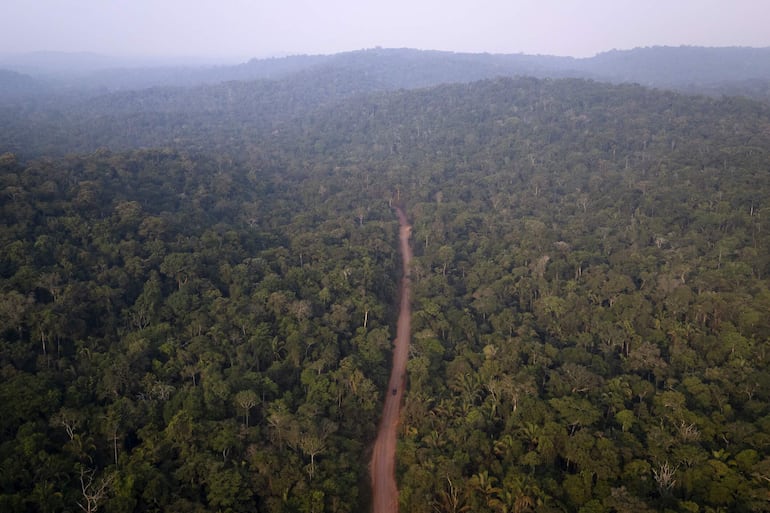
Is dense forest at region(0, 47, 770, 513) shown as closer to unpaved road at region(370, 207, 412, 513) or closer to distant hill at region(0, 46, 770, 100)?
unpaved road at region(370, 207, 412, 513)

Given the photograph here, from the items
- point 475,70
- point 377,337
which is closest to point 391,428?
point 377,337

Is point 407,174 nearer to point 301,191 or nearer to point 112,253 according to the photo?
point 301,191

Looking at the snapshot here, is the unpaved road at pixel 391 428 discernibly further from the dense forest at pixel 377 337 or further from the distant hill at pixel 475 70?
the distant hill at pixel 475 70

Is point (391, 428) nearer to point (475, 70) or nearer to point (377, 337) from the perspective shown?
point (377, 337)

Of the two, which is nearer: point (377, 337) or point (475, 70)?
point (377, 337)

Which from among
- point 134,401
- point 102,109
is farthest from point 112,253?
point 102,109

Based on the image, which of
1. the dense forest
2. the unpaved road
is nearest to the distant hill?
the dense forest

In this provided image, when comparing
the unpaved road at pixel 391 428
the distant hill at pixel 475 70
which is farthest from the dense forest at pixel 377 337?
the distant hill at pixel 475 70
